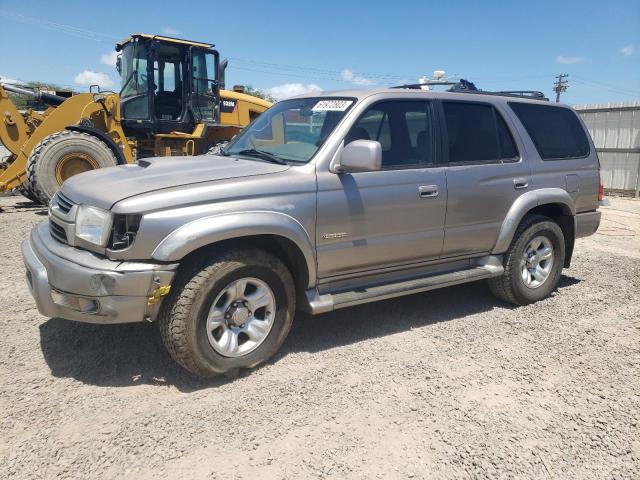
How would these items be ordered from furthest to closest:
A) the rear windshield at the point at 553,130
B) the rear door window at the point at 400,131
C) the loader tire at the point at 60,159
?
the loader tire at the point at 60,159 < the rear windshield at the point at 553,130 < the rear door window at the point at 400,131

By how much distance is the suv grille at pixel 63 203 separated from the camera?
3408 mm

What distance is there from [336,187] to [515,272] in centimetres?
222

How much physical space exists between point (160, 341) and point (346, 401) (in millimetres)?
1575

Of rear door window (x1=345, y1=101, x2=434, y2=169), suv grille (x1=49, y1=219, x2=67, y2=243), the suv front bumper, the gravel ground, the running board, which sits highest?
rear door window (x1=345, y1=101, x2=434, y2=169)

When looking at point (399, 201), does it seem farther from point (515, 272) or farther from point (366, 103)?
point (515, 272)

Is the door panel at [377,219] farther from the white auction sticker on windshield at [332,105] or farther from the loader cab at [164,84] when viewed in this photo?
the loader cab at [164,84]

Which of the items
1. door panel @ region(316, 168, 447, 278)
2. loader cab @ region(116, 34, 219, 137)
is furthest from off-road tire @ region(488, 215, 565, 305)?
loader cab @ region(116, 34, 219, 137)

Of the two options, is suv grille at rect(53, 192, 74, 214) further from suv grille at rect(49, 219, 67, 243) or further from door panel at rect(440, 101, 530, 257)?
door panel at rect(440, 101, 530, 257)

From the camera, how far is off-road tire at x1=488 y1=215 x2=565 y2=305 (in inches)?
190

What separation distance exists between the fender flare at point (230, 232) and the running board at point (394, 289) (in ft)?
0.85

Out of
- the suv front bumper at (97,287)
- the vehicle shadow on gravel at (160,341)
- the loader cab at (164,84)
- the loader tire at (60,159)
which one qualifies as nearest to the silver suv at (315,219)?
the suv front bumper at (97,287)

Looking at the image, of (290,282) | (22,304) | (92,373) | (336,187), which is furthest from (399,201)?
(22,304)

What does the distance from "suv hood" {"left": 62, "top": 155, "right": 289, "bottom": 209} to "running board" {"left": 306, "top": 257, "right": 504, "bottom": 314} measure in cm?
100

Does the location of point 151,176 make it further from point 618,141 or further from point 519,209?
point 618,141
